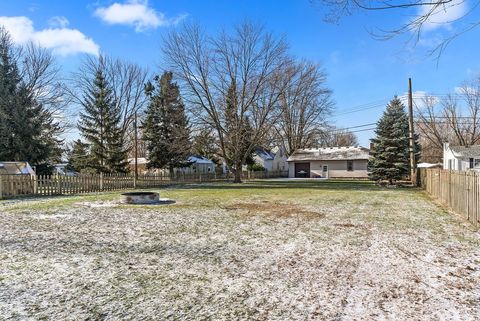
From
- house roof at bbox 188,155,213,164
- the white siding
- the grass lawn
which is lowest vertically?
the grass lawn

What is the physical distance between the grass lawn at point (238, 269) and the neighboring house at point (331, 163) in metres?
33.0

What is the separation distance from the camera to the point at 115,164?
30.5 metres

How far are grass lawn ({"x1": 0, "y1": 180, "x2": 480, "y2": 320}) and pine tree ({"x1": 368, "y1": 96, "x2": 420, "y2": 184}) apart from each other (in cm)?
1784

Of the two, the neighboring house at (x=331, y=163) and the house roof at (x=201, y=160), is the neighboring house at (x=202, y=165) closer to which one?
the house roof at (x=201, y=160)

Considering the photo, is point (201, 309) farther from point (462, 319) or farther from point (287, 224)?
point (287, 224)

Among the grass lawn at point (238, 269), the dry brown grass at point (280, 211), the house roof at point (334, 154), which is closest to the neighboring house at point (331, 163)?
the house roof at point (334, 154)

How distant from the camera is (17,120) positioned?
2327 centimetres

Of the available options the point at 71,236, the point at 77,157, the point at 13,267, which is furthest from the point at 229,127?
the point at 13,267

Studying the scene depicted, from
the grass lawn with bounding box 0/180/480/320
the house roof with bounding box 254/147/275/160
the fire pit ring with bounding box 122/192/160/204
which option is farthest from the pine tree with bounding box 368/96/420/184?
the house roof with bounding box 254/147/275/160

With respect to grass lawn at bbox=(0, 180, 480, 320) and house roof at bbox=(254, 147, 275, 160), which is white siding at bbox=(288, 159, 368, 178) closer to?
house roof at bbox=(254, 147, 275, 160)

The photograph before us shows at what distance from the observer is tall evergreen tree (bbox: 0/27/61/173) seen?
2311 cm

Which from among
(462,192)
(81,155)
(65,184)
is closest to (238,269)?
(462,192)

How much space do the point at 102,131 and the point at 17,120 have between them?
817 centimetres

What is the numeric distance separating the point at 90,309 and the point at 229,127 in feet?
86.1
